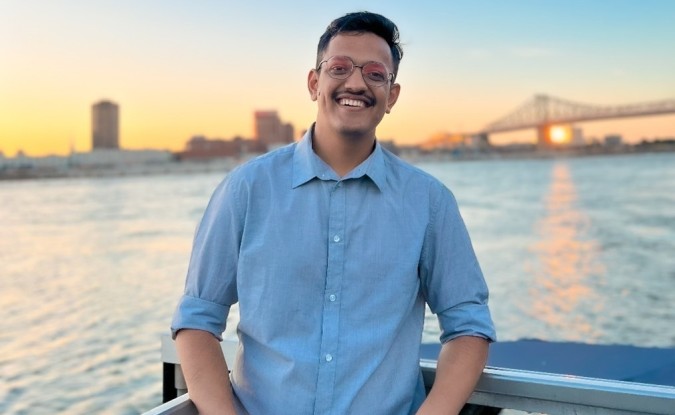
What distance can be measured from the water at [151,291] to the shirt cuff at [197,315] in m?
3.52

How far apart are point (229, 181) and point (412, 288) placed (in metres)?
0.36

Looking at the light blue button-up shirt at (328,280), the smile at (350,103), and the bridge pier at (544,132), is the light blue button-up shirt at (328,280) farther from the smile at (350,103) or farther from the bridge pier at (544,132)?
the bridge pier at (544,132)

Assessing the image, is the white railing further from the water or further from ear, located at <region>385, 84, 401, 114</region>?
the water

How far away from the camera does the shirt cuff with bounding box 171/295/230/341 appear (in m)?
1.23

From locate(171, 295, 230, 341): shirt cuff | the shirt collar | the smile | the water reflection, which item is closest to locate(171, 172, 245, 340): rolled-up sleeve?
locate(171, 295, 230, 341): shirt cuff

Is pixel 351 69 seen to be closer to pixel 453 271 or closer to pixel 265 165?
pixel 265 165

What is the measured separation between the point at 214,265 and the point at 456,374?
447 mm

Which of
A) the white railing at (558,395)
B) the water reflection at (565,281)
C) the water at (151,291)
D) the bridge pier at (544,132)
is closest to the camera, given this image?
the white railing at (558,395)

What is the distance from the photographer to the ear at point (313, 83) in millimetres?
1345

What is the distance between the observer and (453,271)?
127cm

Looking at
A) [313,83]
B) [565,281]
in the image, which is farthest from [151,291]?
[313,83]

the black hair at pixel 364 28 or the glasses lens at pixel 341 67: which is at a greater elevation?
the black hair at pixel 364 28

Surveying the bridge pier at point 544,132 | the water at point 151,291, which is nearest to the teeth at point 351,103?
the water at point 151,291

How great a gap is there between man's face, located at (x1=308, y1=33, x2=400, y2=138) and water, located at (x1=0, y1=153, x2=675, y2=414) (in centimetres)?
351
